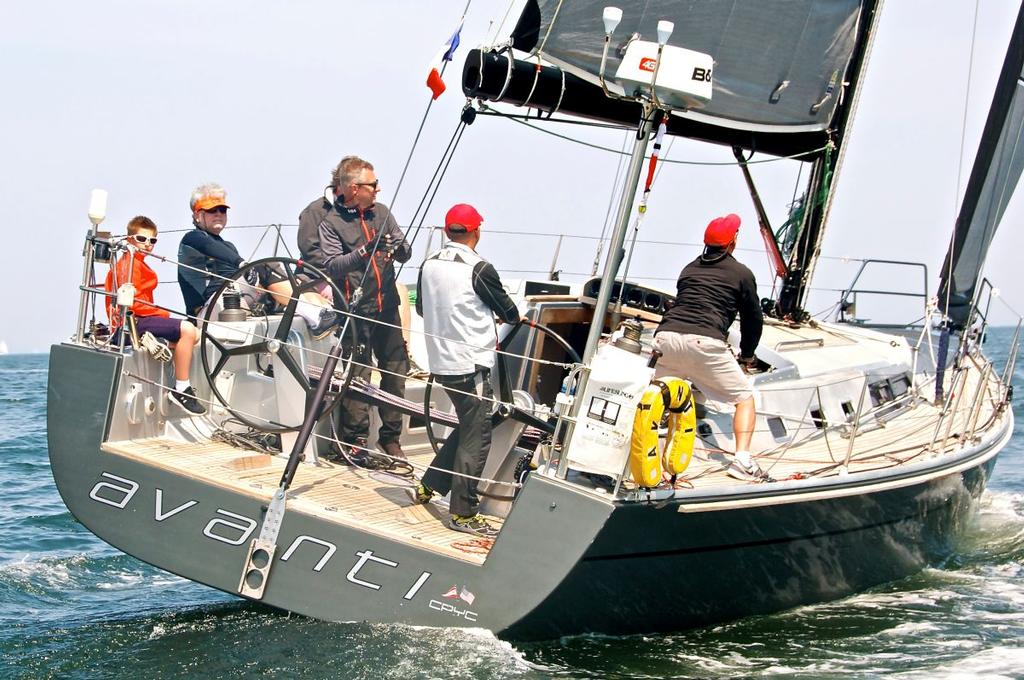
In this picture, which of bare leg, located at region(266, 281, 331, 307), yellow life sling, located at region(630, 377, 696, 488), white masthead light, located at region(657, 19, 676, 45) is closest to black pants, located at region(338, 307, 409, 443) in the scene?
bare leg, located at region(266, 281, 331, 307)

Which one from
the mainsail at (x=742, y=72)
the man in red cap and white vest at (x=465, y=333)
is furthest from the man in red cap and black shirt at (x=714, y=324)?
the man in red cap and white vest at (x=465, y=333)

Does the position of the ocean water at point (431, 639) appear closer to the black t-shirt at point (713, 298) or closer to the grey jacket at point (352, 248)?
the black t-shirt at point (713, 298)

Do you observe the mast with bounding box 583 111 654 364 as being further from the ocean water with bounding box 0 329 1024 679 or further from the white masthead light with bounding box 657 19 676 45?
the ocean water with bounding box 0 329 1024 679

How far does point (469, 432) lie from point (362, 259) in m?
1.12

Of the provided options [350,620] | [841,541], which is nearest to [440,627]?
[350,620]

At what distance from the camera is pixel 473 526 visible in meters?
5.61

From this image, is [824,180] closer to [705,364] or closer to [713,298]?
[713,298]

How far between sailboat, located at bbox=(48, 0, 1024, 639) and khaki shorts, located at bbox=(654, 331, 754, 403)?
158 millimetres

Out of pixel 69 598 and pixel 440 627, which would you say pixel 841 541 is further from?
pixel 69 598

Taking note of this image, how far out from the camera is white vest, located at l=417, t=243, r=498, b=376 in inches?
216

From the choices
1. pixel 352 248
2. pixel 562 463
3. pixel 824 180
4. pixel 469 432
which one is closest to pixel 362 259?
pixel 352 248

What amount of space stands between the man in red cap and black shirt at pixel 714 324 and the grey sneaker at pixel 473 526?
132cm

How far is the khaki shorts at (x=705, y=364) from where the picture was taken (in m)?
6.11

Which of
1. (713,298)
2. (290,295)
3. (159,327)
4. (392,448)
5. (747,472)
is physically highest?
(713,298)
